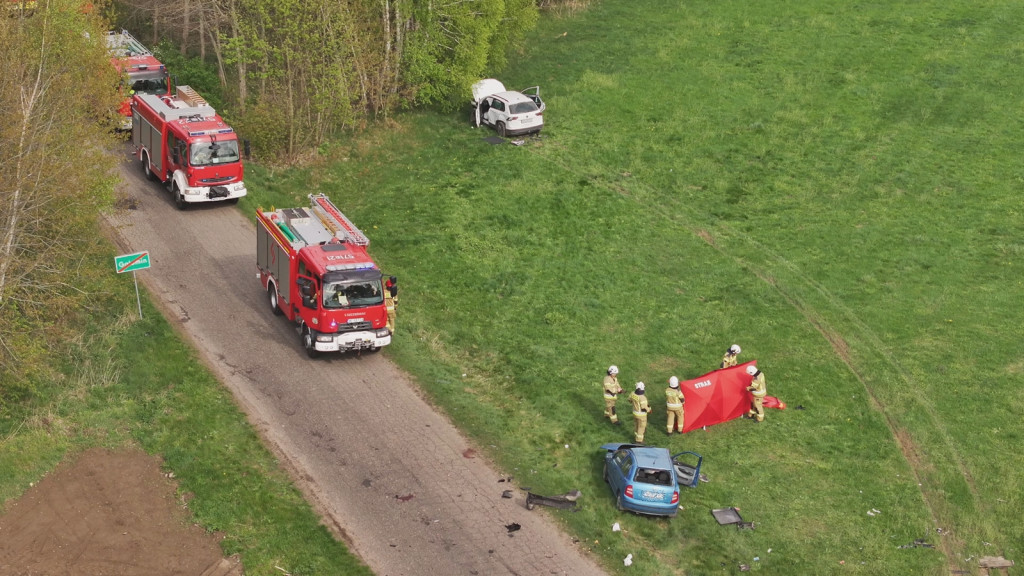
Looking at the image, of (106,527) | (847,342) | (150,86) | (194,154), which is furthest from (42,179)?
(847,342)

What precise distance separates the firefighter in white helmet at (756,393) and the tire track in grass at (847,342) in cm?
358

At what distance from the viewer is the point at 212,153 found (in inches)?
1431

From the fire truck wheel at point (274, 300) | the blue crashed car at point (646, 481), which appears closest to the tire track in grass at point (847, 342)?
the blue crashed car at point (646, 481)

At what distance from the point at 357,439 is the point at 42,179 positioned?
10070mm

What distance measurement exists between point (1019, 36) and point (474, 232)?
3489 cm

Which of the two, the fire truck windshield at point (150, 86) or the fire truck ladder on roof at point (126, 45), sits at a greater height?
the fire truck ladder on roof at point (126, 45)

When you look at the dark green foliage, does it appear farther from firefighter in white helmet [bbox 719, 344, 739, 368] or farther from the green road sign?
firefighter in white helmet [bbox 719, 344, 739, 368]

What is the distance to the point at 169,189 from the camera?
38.6m

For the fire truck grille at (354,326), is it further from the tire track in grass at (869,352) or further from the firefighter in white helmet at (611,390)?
the tire track in grass at (869,352)

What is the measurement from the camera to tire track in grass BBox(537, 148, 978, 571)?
83.6 ft

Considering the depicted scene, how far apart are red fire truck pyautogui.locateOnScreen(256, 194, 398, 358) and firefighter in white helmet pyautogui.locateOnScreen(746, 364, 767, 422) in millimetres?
9721

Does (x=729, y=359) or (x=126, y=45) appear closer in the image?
(x=729, y=359)

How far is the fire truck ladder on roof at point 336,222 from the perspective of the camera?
30.2 m

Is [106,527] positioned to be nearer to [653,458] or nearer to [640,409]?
[653,458]
